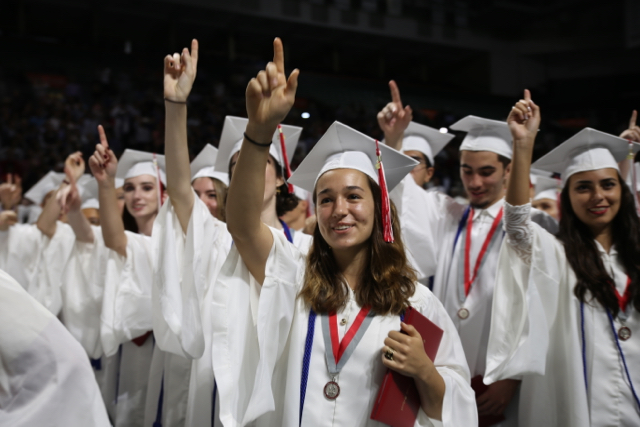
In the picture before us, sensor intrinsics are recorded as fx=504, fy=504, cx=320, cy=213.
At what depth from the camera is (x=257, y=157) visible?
1511 millimetres

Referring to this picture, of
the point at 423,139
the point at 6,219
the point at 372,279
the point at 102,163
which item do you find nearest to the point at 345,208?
the point at 372,279

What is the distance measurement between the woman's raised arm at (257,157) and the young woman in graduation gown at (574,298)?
129 cm

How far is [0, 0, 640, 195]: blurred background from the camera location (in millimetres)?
9648

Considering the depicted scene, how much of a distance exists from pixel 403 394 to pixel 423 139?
2.68m

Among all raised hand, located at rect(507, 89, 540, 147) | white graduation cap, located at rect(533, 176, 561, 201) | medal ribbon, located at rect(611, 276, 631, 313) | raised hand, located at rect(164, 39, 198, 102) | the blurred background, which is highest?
the blurred background

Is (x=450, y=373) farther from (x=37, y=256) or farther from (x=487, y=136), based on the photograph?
(x=37, y=256)

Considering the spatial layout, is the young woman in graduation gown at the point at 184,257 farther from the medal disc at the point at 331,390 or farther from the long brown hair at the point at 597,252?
the long brown hair at the point at 597,252

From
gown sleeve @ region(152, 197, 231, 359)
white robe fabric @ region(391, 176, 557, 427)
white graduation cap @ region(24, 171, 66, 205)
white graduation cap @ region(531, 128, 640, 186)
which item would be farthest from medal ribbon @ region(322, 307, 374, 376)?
white graduation cap @ region(24, 171, 66, 205)

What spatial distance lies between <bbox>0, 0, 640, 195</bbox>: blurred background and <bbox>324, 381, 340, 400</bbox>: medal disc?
5943mm

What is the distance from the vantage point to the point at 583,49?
15250 millimetres

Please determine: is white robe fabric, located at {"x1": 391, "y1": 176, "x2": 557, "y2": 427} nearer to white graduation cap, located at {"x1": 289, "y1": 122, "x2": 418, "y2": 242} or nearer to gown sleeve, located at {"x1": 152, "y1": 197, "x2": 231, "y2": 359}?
white graduation cap, located at {"x1": 289, "y1": 122, "x2": 418, "y2": 242}

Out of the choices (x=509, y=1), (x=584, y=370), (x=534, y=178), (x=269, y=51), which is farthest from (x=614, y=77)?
(x=584, y=370)

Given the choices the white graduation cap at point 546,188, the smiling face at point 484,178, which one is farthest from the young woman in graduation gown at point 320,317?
the white graduation cap at point 546,188

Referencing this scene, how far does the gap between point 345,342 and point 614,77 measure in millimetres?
15435
